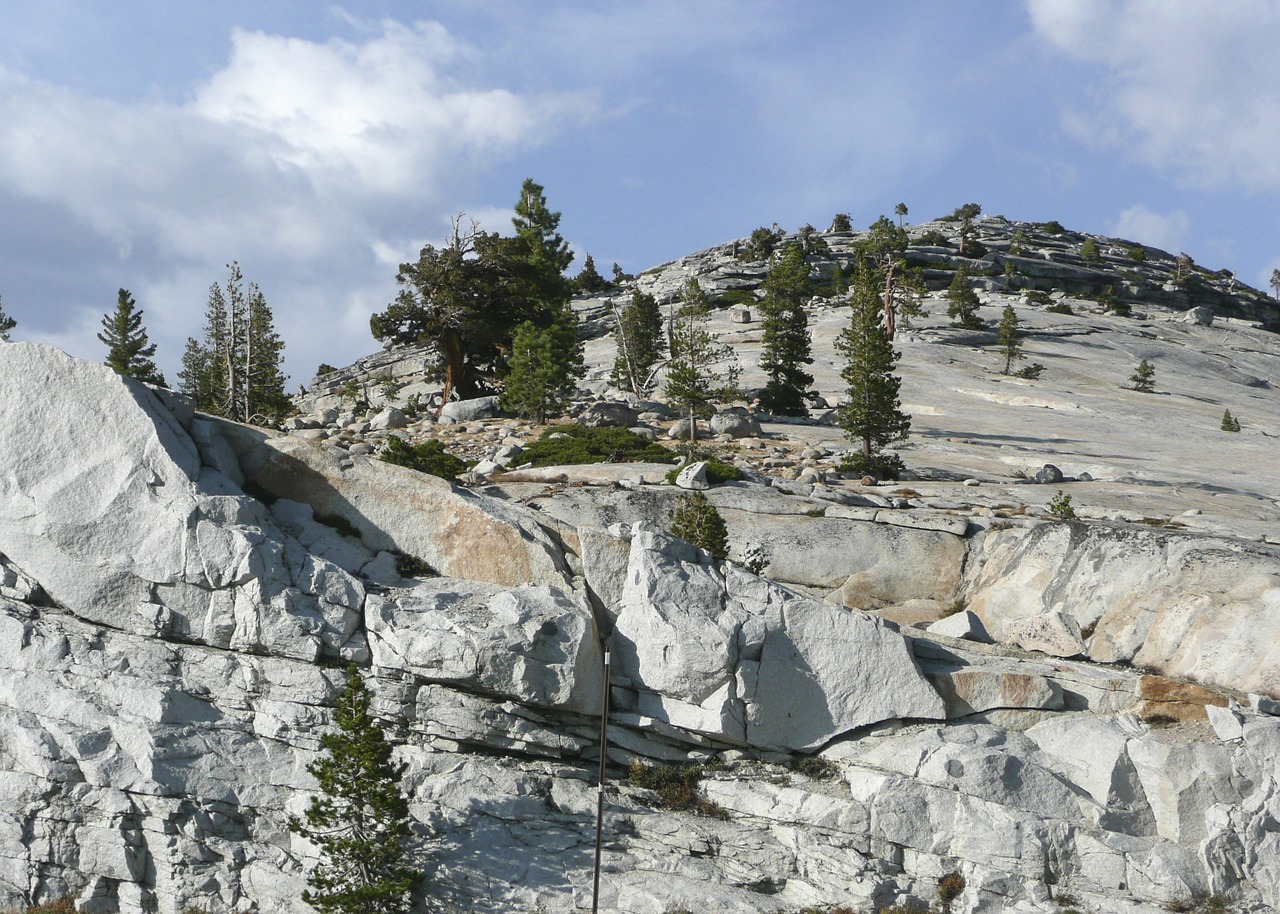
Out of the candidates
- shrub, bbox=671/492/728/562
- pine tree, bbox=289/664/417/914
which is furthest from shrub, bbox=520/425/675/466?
pine tree, bbox=289/664/417/914

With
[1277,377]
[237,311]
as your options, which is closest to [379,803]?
[237,311]

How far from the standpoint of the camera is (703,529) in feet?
98.1

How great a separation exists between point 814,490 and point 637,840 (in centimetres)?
1873

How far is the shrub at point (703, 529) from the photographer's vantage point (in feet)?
97.4

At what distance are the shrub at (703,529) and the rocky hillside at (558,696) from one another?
3.53 metres

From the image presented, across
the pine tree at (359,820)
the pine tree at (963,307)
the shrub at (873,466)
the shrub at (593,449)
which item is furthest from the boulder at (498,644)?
the pine tree at (963,307)

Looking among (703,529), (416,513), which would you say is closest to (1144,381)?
(703,529)

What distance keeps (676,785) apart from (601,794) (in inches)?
94.2

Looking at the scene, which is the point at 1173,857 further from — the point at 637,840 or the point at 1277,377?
the point at 1277,377

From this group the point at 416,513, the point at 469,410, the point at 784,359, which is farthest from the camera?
the point at 784,359

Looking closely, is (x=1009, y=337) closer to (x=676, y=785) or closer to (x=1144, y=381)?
(x=1144, y=381)

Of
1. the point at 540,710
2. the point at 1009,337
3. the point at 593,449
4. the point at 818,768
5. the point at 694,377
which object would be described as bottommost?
the point at 818,768

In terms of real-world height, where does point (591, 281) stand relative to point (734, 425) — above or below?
above

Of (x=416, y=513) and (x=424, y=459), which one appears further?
(x=424, y=459)
